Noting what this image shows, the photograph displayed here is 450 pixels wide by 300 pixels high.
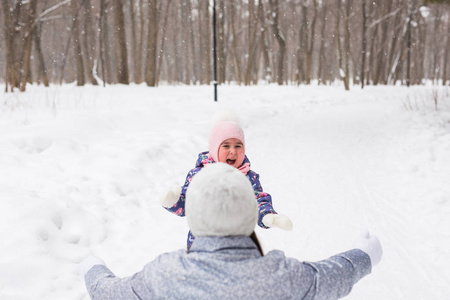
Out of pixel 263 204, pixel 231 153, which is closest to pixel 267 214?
pixel 263 204

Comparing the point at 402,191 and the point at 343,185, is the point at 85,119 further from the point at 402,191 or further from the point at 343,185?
the point at 402,191

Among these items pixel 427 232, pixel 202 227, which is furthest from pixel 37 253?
pixel 427 232

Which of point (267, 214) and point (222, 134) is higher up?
point (222, 134)

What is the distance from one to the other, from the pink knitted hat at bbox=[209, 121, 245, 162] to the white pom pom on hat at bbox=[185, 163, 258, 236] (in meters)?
1.68

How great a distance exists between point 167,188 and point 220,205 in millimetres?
3446

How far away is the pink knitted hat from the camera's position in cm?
302

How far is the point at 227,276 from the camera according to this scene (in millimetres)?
1225

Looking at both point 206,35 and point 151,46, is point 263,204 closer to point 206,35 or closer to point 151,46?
point 151,46

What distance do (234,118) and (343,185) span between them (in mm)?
3085

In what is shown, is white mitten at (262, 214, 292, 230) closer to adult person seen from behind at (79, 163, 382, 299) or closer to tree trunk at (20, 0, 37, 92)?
adult person seen from behind at (79, 163, 382, 299)

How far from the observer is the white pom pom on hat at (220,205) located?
128 cm

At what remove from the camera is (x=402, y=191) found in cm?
545

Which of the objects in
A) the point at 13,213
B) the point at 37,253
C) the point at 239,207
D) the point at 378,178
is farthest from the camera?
the point at 378,178

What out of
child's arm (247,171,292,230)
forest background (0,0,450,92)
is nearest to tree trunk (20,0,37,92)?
forest background (0,0,450,92)
